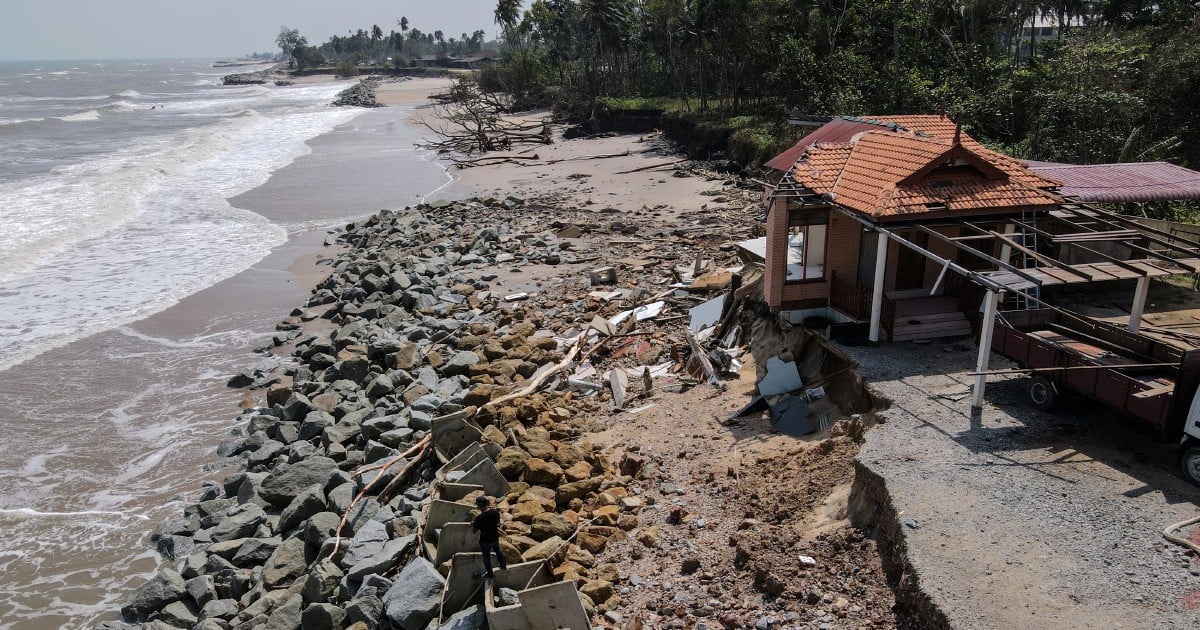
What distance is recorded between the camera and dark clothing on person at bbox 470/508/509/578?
29.3 ft

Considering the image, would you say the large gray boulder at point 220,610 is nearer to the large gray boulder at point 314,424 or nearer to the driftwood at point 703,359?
the large gray boulder at point 314,424

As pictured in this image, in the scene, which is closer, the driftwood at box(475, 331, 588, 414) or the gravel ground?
the gravel ground

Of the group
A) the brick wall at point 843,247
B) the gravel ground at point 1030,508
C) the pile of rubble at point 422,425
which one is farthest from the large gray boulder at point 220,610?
the brick wall at point 843,247

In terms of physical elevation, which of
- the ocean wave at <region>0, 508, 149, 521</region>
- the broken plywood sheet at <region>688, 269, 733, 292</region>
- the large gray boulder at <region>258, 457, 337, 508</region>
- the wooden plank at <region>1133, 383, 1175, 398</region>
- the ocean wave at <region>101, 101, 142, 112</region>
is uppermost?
the ocean wave at <region>101, 101, 142, 112</region>

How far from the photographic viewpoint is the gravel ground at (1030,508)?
285 inches

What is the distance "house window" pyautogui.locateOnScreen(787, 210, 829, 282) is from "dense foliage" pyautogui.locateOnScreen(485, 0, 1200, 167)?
11105 mm

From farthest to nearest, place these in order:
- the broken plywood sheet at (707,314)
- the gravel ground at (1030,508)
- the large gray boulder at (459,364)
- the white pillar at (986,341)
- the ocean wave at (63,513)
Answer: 1. the broken plywood sheet at (707,314)
2. the large gray boulder at (459,364)
3. the ocean wave at (63,513)
4. the white pillar at (986,341)
5. the gravel ground at (1030,508)

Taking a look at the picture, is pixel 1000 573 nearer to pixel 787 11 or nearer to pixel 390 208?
pixel 390 208

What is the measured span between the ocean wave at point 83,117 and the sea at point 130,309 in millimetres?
13833

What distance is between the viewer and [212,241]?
96.5 ft

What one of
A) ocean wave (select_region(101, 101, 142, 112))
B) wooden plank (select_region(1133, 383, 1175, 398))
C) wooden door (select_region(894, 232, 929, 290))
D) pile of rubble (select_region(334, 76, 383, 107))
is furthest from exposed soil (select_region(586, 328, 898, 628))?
ocean wave (select_region(101, 101, 142, 112))

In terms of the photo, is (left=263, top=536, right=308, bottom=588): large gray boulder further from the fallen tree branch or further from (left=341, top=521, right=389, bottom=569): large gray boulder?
the fallen tree branch

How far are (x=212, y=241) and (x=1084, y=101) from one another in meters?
29.4

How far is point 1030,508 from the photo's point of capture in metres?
8.60
